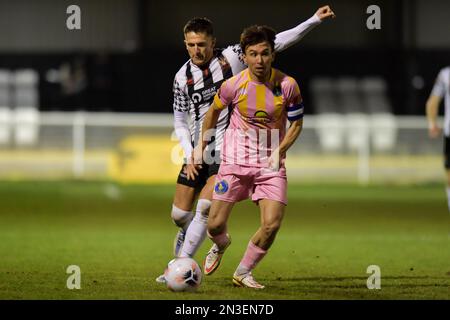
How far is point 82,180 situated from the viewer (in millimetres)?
23422

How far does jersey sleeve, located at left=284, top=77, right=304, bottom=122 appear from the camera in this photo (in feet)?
28.5

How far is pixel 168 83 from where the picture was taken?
2950 cm

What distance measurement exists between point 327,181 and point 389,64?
7286 mm

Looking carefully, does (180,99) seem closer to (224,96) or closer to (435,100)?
(224,96)

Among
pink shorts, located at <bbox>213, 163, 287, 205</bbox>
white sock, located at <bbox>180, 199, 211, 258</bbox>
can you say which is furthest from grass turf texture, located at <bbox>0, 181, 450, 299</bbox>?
pink shorts, located at <bbox>213, 163, 287, 205</bbox>

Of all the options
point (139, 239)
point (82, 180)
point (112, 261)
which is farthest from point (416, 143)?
point (112, 261)

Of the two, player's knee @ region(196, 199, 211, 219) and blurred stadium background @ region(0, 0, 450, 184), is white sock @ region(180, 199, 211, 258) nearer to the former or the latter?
player's knee @ region(196, 199, 211, 219)

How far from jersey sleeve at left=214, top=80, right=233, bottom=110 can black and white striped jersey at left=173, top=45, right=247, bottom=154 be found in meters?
0.65

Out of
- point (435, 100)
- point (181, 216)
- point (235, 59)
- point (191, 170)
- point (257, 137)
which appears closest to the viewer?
point (257, 137)

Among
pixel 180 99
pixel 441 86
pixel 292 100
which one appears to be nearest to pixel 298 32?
pixel 292 100

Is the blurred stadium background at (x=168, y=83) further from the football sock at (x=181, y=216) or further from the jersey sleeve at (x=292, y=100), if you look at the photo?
the jersey sleeve at (x=292, y=100)

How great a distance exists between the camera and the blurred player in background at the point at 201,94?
30.5ft

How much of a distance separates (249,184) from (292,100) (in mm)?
796

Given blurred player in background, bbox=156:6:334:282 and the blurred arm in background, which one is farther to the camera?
the blurred arm in background
